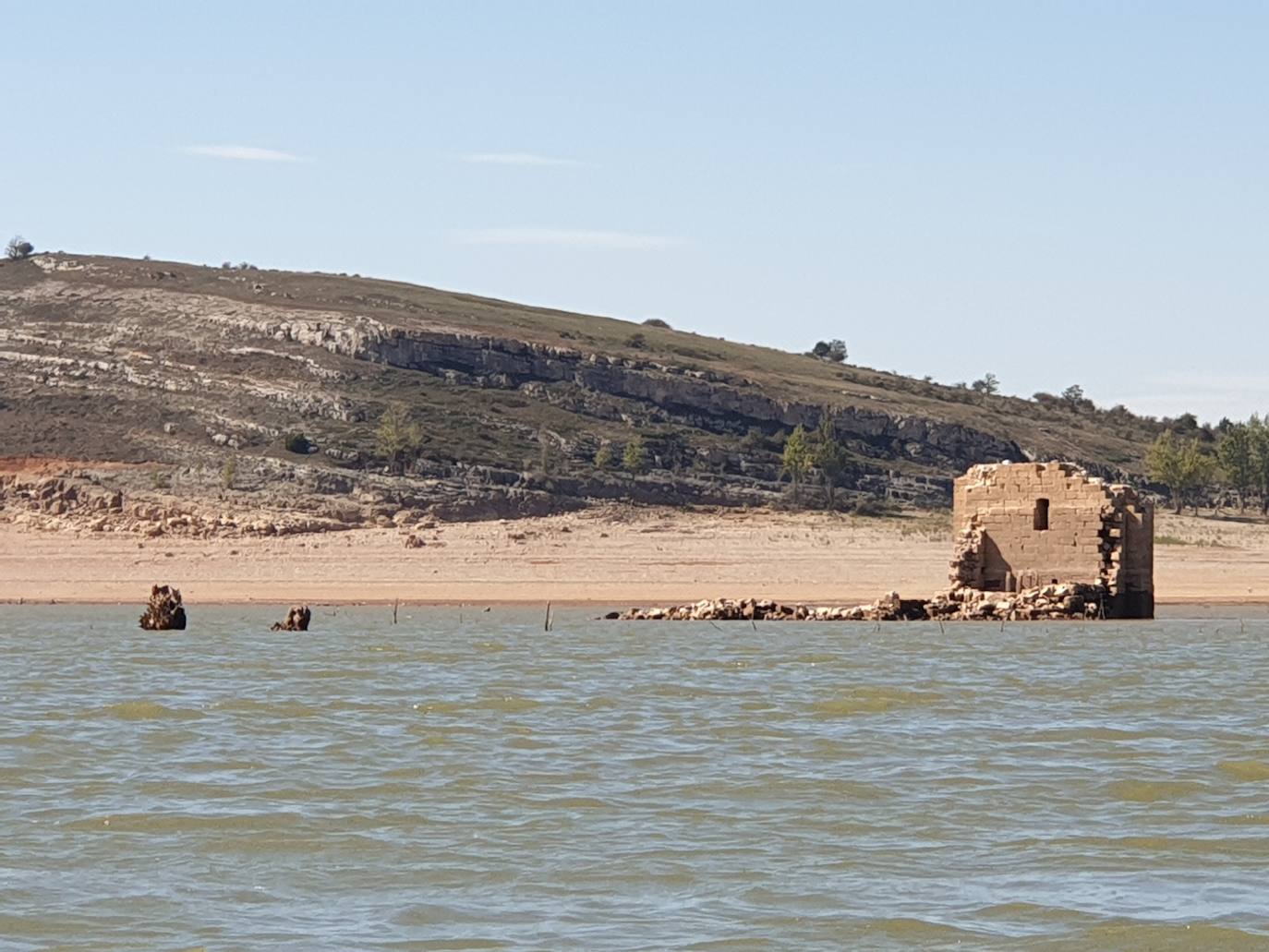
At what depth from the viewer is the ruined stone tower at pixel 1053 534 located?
38.1 metres

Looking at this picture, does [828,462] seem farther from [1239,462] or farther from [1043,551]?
[1043,551]

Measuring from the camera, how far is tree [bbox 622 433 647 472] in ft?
237

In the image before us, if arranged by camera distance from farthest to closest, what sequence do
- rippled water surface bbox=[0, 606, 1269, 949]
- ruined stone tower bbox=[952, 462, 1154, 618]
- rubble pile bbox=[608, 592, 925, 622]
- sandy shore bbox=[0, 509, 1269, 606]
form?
sandy shore bbox=[0, 509, 1269, 606] < rubble pile bbox=[608, 592, 925, 622] < ruined stone tower bbox=[952, 462, 1154, 618] < rippled water surface bbox=[0, 606, 1269, 949]

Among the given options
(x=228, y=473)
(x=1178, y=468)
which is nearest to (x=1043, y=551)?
(x=228, y=473)

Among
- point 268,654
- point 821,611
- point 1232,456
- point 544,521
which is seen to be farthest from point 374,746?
point 1232,456

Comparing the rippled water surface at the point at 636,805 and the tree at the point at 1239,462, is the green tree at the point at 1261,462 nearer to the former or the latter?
the tree at the point at 1239,462

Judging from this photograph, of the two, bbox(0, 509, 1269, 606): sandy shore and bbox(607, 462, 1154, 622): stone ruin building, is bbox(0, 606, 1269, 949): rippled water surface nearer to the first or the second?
bbox(607, 462, 1154, 622): stone ruin building

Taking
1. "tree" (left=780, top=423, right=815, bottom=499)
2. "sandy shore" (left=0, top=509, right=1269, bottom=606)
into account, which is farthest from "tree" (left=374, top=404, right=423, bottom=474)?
"tree" (left=780, top=423, right=815, bottom=499)

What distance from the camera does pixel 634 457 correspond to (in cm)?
7225

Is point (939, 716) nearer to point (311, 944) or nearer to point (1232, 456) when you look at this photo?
point (311, 944)

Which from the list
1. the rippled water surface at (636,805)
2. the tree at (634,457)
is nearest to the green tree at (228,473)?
the tree at (634,457)

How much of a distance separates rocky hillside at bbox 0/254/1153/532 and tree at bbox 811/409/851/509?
105cm

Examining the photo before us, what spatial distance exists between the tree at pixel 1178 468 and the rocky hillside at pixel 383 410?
27.7 ft

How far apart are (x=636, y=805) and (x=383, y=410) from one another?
202ft
